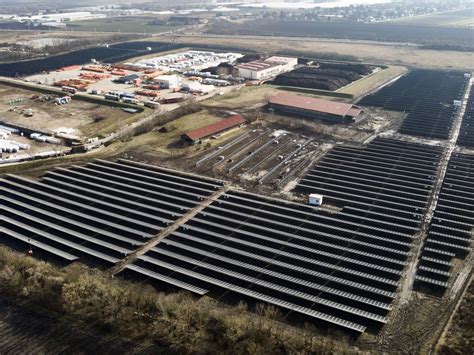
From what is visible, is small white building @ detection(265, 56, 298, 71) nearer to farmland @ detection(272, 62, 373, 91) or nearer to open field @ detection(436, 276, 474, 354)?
farmland @ detection(272, 62, 373, 91)

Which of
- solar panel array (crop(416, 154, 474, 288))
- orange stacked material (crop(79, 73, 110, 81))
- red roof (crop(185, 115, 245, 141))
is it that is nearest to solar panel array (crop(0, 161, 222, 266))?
red roof (crop(185, 115, 245, 141))

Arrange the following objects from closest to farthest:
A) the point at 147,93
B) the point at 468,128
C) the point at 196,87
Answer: the point at 468,128, the point at 147,93, the point at 196,87

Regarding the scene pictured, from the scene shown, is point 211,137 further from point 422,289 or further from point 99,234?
point 422,289

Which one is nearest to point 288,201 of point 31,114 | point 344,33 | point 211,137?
point 211,137

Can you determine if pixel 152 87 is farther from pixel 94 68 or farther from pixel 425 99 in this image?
pixel 425 99

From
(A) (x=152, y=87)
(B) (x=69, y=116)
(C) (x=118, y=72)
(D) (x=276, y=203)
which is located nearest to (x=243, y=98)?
(A) (x=152, y=87)
